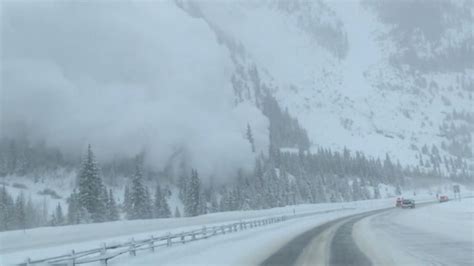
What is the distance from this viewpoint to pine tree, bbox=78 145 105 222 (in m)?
69.1

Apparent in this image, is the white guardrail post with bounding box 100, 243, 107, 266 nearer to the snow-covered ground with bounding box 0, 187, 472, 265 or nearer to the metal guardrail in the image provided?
the metal guardrail

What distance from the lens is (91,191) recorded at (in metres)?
69.4

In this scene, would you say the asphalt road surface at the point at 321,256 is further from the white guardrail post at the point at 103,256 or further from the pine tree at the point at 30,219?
the pine tree at the point at 30,219

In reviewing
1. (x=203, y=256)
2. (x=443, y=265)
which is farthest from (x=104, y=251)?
(x=443, y=265)

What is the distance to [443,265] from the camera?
17.3 m

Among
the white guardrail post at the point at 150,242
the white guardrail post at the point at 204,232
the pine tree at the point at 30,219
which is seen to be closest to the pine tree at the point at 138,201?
the pine tree at the point at 30,219

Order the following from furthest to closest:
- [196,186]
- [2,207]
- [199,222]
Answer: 1. [196,186]
2. [2,207]
3. [199,222]

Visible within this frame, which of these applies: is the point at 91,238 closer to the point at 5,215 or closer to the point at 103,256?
the point at 103,256

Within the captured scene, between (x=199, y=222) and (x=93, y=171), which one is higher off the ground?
(x=93, y=171)

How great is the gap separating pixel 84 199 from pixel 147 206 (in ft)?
57.2

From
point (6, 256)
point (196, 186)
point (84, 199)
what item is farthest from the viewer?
point (196, 186)

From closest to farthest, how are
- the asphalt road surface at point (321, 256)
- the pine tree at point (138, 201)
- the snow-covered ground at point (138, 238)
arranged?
the asphalt road surface at point (321, 256) → the snow-covered ground at point (138, 238) → the pine tree at point (138, 201)

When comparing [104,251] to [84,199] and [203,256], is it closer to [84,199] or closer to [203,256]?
[203,256]

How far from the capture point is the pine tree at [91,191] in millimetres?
69125
